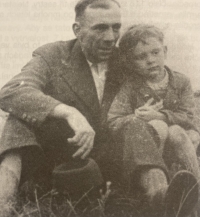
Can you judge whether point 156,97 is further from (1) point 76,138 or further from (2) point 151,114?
(1) point 76,138

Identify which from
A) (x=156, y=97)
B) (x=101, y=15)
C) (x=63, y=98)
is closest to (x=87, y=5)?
(x=101, y=15)

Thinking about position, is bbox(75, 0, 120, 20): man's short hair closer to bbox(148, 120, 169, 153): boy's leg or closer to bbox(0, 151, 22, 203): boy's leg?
bbox(148, 120, 169, 153): boy's leg

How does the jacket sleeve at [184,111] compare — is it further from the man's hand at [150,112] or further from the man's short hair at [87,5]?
the man's short hair at [87,5]

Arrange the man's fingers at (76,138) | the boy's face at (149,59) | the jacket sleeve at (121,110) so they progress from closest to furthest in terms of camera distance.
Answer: the man's fingers at (76,138)
the jacket sleeve at (121,110)
the boy's face at (149,59)

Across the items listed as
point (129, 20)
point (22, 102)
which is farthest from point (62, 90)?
point (129, 20)

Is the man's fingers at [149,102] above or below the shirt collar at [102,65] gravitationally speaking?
below

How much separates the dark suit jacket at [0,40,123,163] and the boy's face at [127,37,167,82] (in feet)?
0.43

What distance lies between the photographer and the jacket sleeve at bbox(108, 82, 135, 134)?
122 inches

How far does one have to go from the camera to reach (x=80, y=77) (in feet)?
10.6

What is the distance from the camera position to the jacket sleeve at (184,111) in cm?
321

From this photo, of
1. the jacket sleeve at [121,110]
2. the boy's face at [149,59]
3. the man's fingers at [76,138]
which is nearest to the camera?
the man's fingers at [76,138]

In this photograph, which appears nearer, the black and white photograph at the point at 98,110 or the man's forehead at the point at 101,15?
the black and white photograph at the point at 98,110

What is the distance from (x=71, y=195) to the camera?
2969mm

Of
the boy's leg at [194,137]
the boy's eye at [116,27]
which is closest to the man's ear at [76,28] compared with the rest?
the boy's eye at [116,27]
